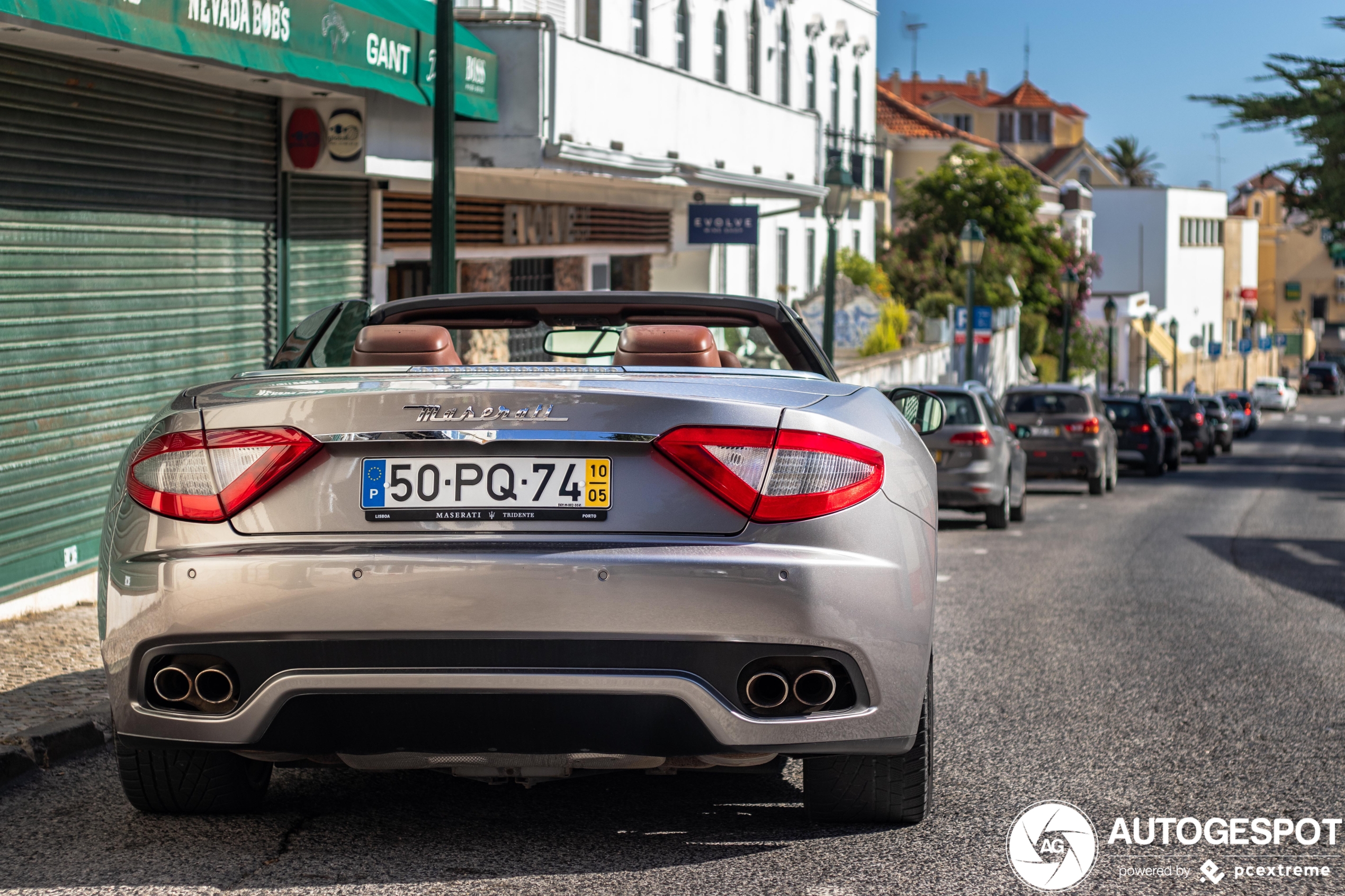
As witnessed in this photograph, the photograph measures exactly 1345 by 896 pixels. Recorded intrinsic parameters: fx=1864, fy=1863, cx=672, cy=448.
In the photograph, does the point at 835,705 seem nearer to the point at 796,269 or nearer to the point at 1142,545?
the point at 1142,545

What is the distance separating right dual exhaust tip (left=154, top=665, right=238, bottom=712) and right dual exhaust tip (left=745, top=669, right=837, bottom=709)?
4.13ft

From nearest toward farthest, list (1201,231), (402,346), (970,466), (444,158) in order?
(402,346)
(444,158)
(970,466)
(1201,231)

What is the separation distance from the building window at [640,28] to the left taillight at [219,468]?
2190 centimetres

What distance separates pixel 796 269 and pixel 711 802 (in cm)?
3390

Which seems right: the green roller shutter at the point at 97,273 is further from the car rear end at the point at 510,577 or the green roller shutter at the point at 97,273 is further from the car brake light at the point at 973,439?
the car brake light at the point at 973,439

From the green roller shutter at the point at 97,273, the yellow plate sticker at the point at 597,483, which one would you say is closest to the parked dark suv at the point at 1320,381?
the green roller shutter at the point at 97,273

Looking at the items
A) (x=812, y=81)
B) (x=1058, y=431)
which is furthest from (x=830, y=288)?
(x=812, y=81)

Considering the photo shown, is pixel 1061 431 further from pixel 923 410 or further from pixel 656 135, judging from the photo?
pixel 923 410

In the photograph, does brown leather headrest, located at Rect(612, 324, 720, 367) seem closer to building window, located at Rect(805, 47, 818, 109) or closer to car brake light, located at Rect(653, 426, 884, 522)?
car brake light, located at Rect(653, 426, 884, 522)

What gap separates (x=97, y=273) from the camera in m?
11.2

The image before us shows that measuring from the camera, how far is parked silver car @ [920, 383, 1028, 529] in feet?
60.7

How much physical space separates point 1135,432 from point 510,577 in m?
30.2

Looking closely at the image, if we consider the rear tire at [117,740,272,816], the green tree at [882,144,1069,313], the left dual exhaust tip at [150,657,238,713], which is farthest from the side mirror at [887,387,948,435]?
the green tree at [882,144,1069,313]

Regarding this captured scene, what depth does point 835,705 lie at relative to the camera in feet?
14.9
